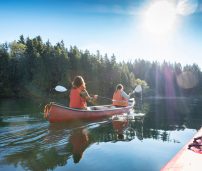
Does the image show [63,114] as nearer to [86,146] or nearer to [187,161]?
[86,146]

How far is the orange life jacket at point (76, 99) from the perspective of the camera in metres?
11.9

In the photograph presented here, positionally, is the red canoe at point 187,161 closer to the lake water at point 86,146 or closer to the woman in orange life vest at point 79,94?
the lake water at point 86,146

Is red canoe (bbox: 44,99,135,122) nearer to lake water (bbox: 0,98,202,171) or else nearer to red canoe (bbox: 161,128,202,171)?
lake water (bbox: 0,98,202,171)

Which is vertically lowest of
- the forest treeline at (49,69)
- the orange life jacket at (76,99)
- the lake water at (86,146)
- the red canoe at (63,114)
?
the lake water at (86,146)

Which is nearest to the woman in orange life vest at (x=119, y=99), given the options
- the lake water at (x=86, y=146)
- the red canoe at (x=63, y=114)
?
the red canoe at (x=63, y=114)

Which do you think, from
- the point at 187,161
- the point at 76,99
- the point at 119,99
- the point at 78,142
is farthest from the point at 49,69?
the point at 187,161

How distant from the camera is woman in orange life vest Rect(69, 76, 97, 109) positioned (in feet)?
38.8

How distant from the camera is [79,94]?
11992 mm

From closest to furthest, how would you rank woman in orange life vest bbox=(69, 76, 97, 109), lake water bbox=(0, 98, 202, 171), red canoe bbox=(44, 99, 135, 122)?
lake water bbox=(0, 98, 202, 171)
red canoe bbox=(44, 99, 135, 122)
woman in orange life vest bbox=(69, 76, 97, 109)

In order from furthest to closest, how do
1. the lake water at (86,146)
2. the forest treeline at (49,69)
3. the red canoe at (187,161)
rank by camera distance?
the forest treeline at (49,69) → the lake water at (86,146) → the red canoe at (187,161)

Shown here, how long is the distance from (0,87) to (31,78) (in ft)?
19.8

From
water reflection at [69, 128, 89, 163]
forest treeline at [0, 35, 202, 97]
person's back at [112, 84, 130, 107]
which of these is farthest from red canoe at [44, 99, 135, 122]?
forest treeline at [0, 35, 202, 97]

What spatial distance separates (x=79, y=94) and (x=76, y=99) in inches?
15.4

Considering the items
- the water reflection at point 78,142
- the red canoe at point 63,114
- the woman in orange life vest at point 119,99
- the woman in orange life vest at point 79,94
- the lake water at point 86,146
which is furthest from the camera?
the woman in orange life vest at point 119,99
